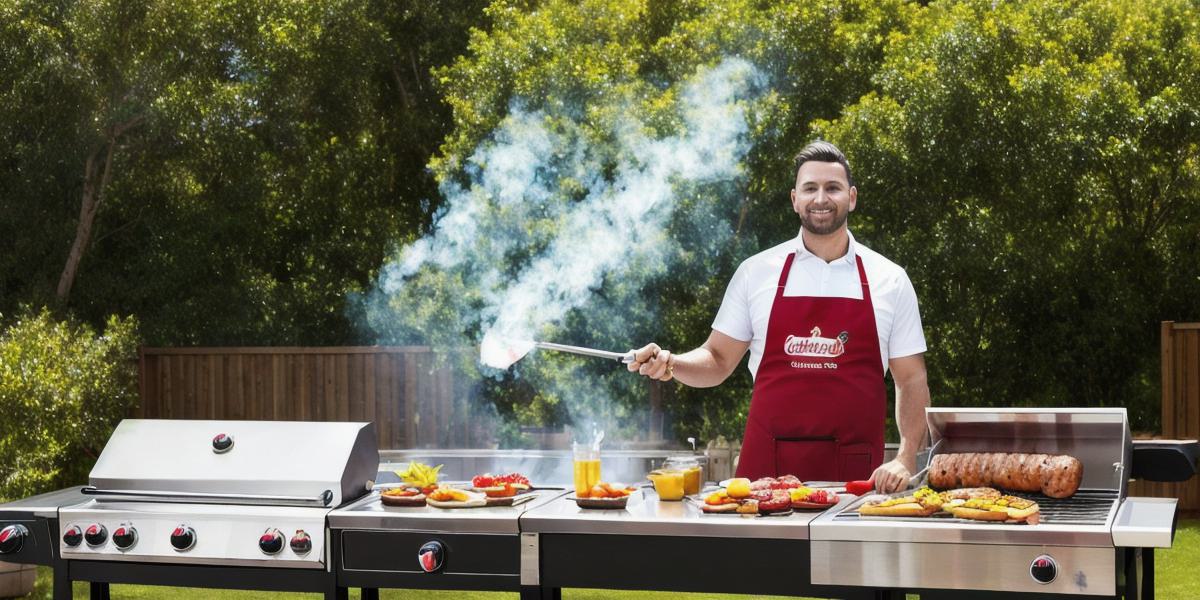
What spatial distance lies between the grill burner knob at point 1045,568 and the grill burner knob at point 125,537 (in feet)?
7.89

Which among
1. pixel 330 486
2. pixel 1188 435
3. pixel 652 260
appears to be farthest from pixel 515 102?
pixel 330 486

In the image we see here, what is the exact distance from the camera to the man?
421cm

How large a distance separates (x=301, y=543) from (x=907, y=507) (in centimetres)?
159

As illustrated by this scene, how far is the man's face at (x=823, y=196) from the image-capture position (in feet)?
13.4

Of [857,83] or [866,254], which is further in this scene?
[857,83]

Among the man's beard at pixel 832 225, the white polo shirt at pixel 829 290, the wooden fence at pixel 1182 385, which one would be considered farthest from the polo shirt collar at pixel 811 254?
the wooden fence at pixel 1182 385

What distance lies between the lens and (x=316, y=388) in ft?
36.3

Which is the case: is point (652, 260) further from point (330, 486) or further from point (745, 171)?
Result: point (330, 486)

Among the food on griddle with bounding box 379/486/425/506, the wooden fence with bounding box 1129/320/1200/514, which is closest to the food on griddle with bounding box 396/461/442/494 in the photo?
the food on griddle with bounding box 379/486/425/506

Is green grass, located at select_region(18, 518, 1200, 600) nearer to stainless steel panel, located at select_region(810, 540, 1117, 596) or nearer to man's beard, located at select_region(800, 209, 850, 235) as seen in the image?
man's beard, located at select_region(800, 209, 850, 235)

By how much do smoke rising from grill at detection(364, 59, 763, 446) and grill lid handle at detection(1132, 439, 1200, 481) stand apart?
19.2 ft

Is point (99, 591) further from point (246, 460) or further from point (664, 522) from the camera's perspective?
point (664, 522)

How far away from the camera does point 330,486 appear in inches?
143

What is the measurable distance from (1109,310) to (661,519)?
25.5 ft
